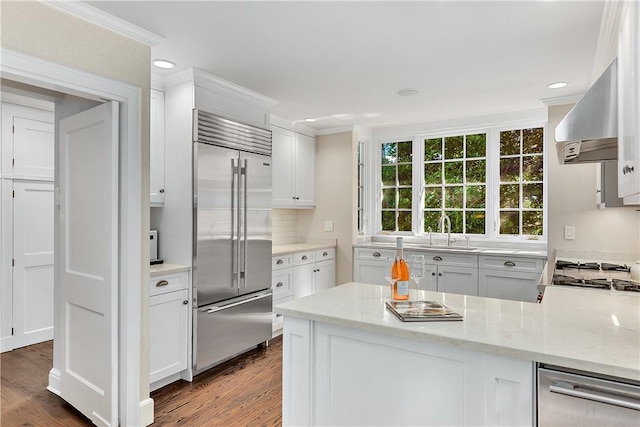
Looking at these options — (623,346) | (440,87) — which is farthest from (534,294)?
(623,346)

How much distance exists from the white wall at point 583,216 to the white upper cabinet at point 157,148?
3.53 meters

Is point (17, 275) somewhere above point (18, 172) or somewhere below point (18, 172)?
below

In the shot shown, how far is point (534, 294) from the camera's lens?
12.6 feet

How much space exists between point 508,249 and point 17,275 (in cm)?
510

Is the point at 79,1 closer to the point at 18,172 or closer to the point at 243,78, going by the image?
the point at 243,78

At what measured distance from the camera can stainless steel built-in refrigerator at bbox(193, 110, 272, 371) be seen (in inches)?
122

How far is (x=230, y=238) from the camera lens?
3350 millimetres

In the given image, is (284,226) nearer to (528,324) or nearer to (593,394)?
(528,324)

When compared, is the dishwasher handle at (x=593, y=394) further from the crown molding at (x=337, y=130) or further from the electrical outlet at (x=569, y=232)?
the crown molding at (x=337, y=130)

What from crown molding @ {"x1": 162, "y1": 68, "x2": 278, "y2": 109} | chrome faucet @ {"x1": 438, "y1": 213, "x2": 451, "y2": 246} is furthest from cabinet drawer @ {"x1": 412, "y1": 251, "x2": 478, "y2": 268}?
crown molding @ {"x1": 162, "y1": 68, "x2": 278, "y2": 109}

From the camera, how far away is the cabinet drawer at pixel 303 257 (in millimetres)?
4393

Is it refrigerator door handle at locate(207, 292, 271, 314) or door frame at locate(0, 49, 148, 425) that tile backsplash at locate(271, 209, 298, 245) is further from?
door frame at locate(0, 49, 148, 425)

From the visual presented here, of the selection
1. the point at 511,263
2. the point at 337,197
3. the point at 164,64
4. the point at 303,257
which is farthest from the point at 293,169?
the point at 511,263

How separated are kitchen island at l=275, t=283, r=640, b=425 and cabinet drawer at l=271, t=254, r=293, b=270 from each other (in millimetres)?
2154
